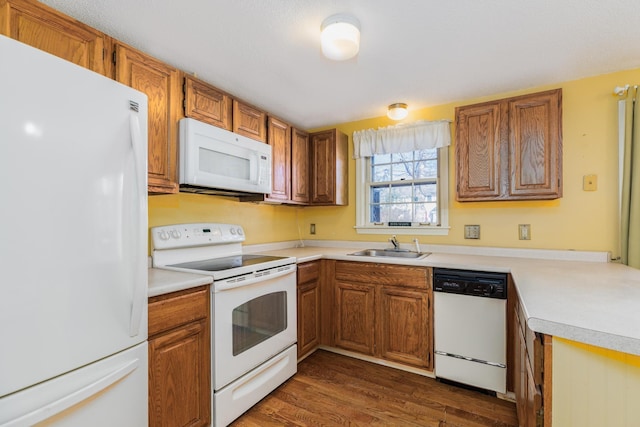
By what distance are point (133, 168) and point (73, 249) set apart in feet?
1.22

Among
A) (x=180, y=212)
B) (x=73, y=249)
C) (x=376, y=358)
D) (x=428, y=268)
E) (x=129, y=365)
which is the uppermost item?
(x=180, y=212)

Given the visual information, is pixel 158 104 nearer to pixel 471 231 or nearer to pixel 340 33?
pixel 340 33

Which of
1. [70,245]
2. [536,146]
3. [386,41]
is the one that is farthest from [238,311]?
[536,146]

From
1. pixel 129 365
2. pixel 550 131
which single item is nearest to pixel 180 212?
pixel 129 365

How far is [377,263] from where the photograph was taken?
245cm

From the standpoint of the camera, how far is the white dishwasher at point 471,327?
201 cm

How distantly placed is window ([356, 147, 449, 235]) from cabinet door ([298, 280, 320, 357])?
0.94 meters

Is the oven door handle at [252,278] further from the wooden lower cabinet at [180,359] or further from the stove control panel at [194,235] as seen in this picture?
the stove control panel at [194,235]

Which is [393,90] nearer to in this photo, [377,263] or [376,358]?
[377,263]

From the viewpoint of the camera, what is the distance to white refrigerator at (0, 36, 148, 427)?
0.89 metres

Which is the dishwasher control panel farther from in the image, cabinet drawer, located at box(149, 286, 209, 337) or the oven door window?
cabinet drawer, located at box(149, 286, 209, 337)

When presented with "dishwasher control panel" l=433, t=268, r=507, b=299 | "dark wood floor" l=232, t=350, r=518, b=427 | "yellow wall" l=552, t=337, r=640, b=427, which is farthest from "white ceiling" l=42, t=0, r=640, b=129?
"dark wood floor" l=232, t=350, r=518, b=427

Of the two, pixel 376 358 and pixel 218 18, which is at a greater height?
pixel 218 18

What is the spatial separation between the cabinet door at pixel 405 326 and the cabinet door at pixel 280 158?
1.27 m
